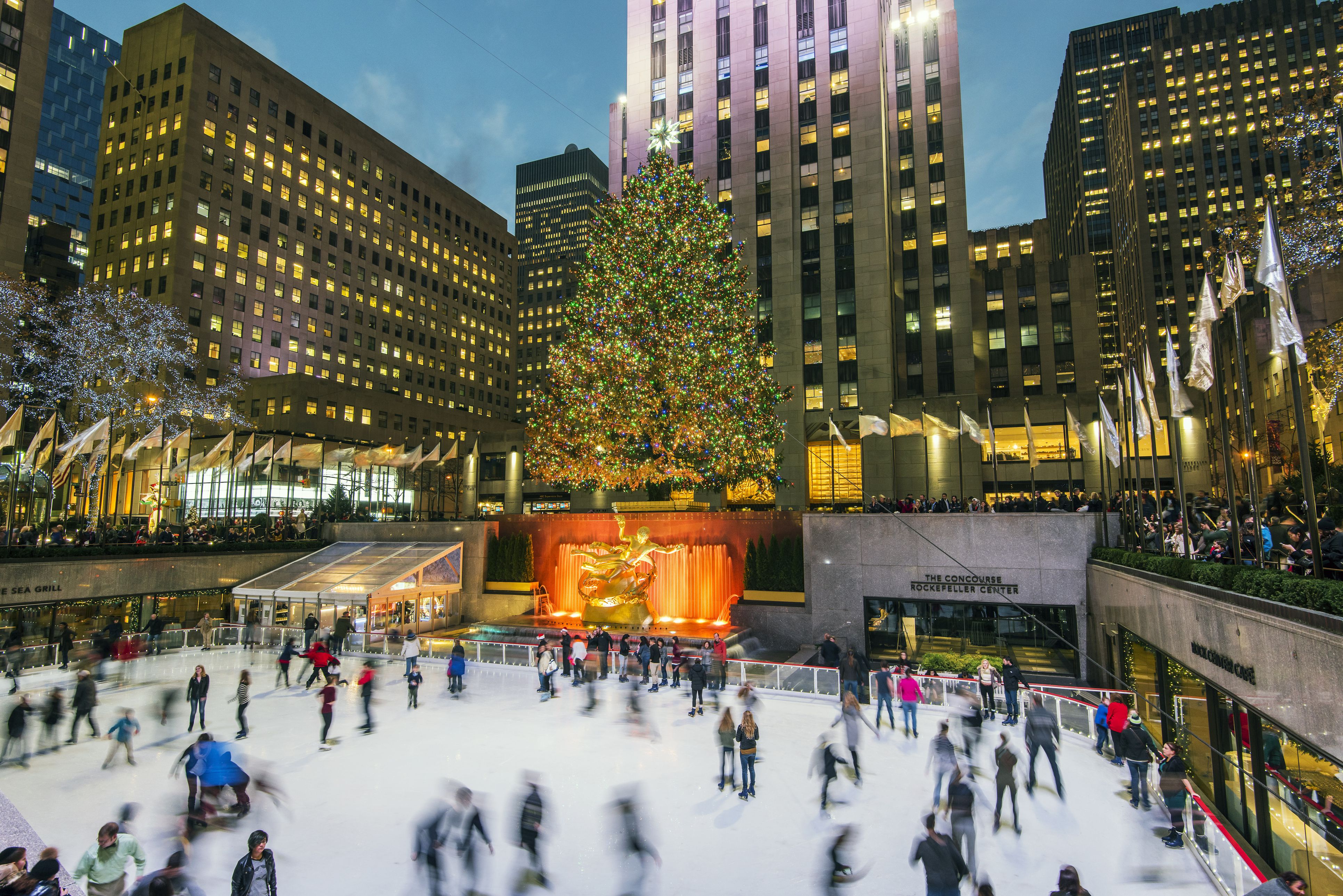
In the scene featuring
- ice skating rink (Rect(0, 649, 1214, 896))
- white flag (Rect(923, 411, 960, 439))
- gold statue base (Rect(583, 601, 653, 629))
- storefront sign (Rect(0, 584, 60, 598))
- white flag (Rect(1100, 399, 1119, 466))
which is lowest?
ice skating rink (Rect(0, 649, 1214, 896))

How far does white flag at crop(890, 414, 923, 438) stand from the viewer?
24516 mm

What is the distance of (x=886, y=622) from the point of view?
23438 millimetres

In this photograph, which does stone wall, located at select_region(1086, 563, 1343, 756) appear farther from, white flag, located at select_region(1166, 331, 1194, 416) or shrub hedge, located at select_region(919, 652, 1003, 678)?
shrub hedge, located at select_region(919, 652, 1003, 678)

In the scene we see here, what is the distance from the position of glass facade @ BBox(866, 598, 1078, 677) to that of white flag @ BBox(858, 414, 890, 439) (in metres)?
5.81

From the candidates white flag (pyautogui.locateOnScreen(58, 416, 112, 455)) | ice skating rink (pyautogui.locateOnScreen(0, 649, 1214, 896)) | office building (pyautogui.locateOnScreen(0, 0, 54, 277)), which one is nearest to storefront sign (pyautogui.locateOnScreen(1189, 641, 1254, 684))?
ice skating rink (pyautogui.locateOnScreen(0, 649, 1214, 896))

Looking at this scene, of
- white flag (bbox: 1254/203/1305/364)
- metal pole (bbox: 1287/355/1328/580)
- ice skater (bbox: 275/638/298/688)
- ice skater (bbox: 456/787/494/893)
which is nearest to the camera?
ice skater (bbox: 456/787/494/893)

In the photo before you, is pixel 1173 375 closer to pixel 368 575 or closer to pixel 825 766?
pixel 825 766

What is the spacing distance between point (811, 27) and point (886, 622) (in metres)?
43.8

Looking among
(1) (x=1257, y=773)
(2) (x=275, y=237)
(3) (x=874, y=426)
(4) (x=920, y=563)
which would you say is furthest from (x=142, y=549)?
(2) (x=275, y=237)

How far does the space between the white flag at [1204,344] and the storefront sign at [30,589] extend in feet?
112

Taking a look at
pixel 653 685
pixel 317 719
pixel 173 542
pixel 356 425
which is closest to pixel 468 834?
pixel 317 719

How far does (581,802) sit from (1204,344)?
13.6m

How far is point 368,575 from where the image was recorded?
1096 inches

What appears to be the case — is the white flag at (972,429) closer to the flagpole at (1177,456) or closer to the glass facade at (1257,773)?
the flagpole at (1177,456)
